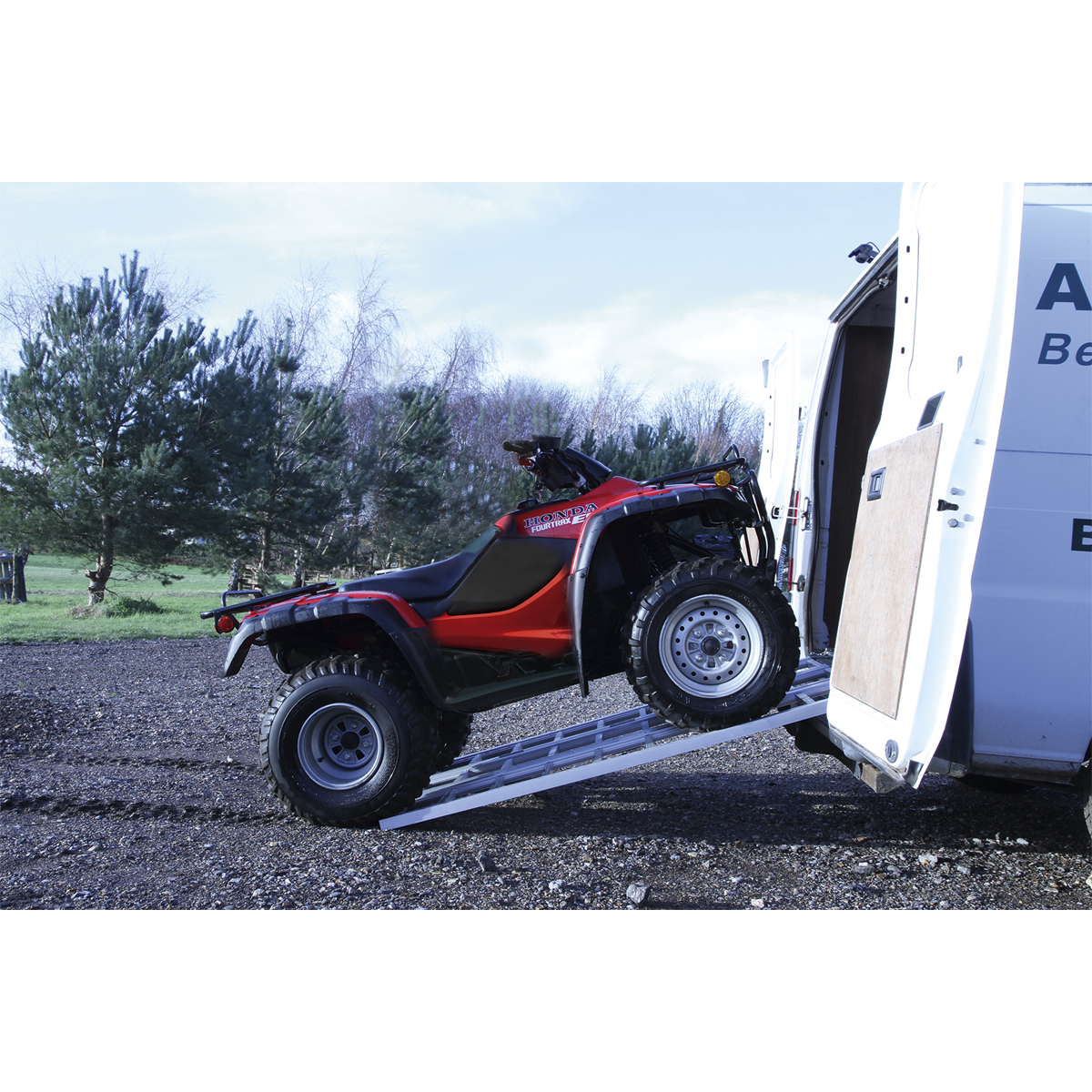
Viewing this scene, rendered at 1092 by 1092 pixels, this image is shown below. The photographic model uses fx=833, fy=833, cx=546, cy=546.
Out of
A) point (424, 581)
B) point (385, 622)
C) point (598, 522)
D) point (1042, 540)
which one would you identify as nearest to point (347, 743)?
point (385, 622)

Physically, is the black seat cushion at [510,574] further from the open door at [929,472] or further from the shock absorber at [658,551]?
the open door at [929,472]

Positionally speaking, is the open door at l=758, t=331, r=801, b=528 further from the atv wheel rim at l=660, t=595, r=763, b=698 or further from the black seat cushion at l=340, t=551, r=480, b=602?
the black seat cushion at l=340, t=551, r=480, b=602

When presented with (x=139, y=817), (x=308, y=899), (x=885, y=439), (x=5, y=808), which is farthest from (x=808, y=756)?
(x=5, y=808)

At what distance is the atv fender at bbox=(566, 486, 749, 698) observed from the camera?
12.5 ft

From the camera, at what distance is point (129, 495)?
15461mm

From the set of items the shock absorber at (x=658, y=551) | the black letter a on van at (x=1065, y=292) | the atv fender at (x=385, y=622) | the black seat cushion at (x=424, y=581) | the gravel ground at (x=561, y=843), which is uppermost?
the black letter a on van at (x=1065, y=292)

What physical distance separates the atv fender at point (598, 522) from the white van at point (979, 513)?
0.75 meters

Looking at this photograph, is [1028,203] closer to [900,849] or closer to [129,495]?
[900,849]

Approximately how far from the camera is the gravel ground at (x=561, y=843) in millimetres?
3201

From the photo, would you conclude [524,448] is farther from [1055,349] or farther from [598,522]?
[1055,349]

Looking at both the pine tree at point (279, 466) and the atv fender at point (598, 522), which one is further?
the pine tree at point (279, 466)

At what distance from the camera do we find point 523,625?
4.01 metres

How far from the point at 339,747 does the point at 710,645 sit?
1865 mm

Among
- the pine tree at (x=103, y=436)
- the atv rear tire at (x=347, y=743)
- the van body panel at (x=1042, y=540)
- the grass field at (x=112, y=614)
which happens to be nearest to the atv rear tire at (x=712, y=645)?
the van body panel at (x=1042, y=540)
